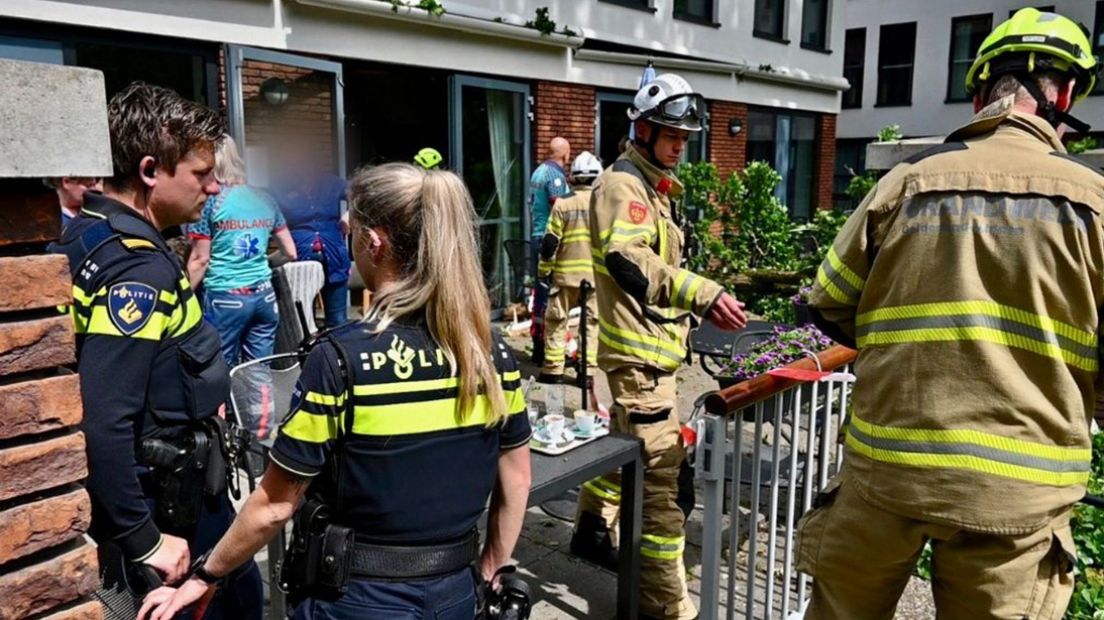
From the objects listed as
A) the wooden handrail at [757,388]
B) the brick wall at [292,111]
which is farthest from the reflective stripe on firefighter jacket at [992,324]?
the brick wall at [292,111]

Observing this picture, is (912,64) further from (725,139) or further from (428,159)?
(428,159)

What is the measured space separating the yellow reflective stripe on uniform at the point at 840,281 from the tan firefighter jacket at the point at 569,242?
4463 millimetres

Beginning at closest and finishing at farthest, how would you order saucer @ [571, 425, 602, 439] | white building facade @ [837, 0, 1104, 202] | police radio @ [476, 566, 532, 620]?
police radio @ [476, 566, 532, 620], saucer @ [571, 425, 602, 439], white building facade @ [837, 0, 1104, 202]

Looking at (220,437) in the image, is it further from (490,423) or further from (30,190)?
(30,190)

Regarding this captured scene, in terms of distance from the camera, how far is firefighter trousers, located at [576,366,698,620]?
343cm

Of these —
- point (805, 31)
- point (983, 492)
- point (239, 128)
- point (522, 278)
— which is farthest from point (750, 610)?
point (805, 31)

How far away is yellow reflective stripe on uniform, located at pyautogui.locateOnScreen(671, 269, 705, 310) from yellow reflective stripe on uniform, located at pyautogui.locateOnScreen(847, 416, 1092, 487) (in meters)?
1.10

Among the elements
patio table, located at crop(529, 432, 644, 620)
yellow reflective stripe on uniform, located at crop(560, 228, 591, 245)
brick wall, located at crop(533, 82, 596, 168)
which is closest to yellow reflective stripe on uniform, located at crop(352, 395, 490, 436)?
patio table, located at crop(529, 432, 644, 620)

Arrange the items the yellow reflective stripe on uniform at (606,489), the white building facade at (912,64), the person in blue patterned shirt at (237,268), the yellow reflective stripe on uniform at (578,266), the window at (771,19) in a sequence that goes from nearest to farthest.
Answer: the yellow reflective stripe on uniform at (606,489) < the person in blue patterned shirt at (237,268) < the yellow reflective stripe on uniform at (578,266) < the window at (771,19) < the white building facade at (912,64)

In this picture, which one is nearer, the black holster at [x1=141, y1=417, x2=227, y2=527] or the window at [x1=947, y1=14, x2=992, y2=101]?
the black holster at [x1=141, y1=417, x2=227, y2=527]

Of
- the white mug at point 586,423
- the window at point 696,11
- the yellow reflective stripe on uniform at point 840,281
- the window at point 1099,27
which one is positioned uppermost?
the window at point 1099,27

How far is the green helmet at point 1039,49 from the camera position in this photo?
2.10 m

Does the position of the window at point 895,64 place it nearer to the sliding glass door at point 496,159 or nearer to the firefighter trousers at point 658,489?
the sliding glass door at point 496,159

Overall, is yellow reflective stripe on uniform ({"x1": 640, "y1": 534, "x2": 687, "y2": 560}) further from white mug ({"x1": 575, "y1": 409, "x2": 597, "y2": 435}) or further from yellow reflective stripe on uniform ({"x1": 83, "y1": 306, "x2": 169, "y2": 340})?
yellow reflective stripe on uniform ({"x1": 83, "y1": 306, "x2": 169, "y2": 340})
